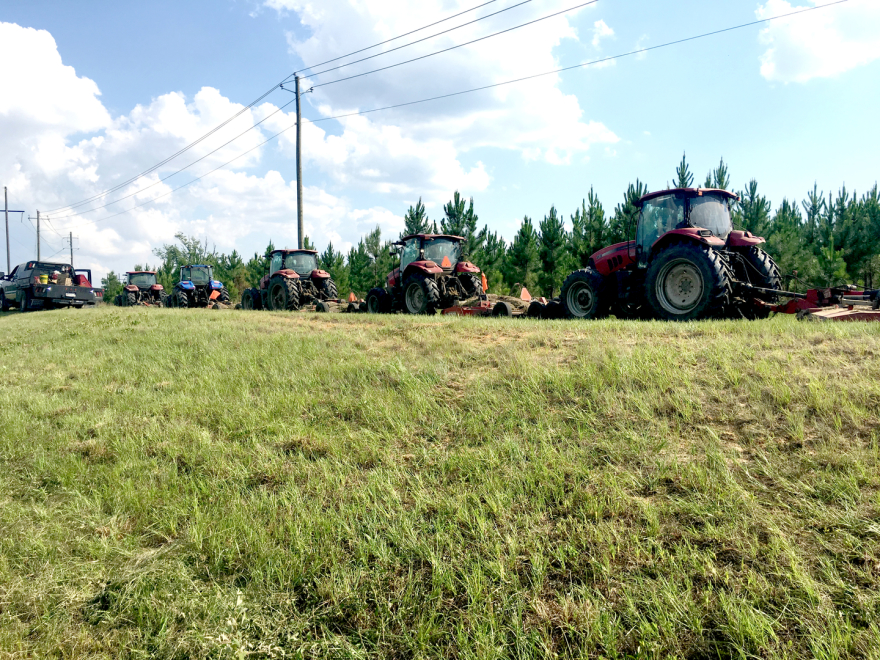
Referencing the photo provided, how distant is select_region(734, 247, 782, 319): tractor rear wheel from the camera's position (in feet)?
28.1

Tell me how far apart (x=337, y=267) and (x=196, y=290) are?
912cm

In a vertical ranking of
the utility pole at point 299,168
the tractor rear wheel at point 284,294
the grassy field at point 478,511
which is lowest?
the grassy field at point 478,511

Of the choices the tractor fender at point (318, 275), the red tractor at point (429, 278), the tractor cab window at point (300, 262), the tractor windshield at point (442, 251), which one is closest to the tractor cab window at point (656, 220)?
the red tractor at point (429, 278)

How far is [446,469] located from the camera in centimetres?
369

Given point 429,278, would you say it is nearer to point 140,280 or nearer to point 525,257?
point 525,257

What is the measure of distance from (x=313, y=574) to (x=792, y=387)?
11.5ft

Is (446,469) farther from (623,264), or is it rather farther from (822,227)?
(822,227)

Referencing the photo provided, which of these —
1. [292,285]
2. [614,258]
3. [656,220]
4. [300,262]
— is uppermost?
[300,262]

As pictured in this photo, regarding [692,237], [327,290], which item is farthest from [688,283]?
[327,290]

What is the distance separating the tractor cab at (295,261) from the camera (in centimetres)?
1888

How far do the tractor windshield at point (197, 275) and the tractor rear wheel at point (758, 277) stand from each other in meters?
22.8

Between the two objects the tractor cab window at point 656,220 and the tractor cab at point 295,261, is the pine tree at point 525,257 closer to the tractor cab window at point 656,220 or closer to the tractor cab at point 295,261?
the tractor cab at point 295,261

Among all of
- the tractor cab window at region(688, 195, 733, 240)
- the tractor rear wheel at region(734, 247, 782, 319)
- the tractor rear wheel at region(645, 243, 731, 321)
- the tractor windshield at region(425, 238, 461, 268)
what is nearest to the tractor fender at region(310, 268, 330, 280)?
the tractor windshield at region(425, 238, 461, 268)

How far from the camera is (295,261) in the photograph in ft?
62.1
